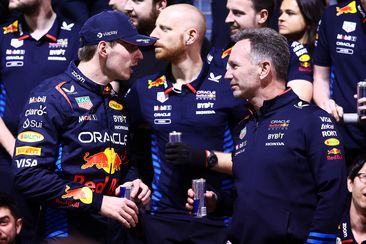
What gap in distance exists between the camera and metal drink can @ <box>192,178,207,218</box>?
5633 millimetres

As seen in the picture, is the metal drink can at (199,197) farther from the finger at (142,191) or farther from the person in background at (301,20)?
the person in background at (301,20)

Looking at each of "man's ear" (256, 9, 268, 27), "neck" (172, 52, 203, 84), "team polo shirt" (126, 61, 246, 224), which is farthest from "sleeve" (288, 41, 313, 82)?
"neck" (172, 52, 203, 84)

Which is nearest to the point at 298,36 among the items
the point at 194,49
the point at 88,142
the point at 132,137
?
the point at 194,49

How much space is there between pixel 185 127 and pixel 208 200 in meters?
0.58

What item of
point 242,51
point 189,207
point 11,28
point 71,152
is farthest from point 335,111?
point 11,28

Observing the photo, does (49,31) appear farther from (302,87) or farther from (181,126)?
(302,87)

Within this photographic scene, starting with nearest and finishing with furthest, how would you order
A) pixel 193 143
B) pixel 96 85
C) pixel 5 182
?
pixel 96 85
pixel 193 143
pixel 5 182

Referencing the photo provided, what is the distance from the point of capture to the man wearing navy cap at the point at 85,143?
17.6ft

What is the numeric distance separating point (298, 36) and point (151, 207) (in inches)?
68.2

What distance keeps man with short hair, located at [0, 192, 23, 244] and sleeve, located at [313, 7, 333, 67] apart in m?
2.26

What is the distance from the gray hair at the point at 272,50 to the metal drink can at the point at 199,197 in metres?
0.77

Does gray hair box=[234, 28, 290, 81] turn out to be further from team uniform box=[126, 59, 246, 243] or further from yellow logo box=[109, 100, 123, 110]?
yellow logo box=[109, 100, 123, 110]

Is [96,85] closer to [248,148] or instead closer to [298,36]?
[248,148]

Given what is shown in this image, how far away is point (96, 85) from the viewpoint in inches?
222
